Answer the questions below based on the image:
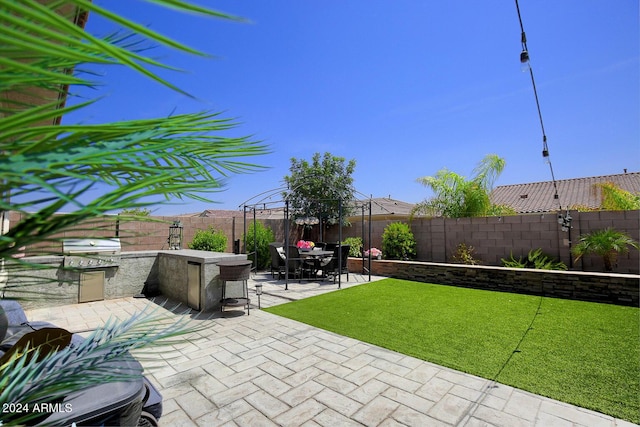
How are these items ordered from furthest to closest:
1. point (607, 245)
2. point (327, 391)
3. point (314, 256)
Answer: point (314, 256) < point (607, 245) < point (327, 391)

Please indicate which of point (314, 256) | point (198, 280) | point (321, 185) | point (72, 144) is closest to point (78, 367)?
point (72, 144)

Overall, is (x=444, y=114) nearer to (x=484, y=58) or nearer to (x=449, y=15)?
(x=484, y=58)

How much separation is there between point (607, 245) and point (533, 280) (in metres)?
1.80

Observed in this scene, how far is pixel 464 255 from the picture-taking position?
9328mm

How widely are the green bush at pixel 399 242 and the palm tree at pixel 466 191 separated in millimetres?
1049

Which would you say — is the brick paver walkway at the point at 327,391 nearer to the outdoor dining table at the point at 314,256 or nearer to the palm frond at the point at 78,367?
the palm frond at the point at 78,367

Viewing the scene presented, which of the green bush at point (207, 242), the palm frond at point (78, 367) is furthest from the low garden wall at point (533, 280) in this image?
the palm frond at point (78, 367)

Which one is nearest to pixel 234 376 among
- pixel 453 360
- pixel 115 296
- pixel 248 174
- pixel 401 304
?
pixel 453 360

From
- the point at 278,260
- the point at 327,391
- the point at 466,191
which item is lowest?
the point at 327,391

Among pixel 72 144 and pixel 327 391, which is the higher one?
pixel 72 144

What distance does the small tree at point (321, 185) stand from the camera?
49.9 feet

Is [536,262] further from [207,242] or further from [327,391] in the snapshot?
[207,242]

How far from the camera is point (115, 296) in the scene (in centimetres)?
696

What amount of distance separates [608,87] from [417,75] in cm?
408
